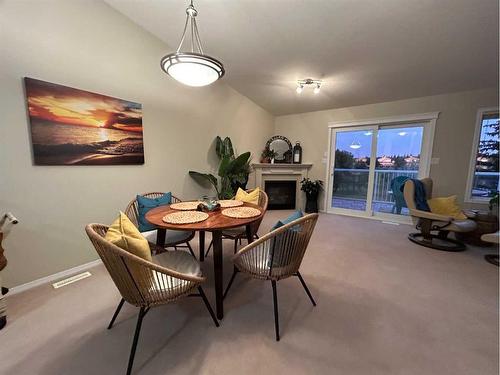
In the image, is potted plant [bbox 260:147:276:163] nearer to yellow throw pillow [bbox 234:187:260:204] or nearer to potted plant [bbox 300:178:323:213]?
potted plant [bbox 300:178:323:213]

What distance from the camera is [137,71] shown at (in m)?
2.59

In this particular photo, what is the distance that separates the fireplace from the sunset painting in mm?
3112

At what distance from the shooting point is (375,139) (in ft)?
13.6

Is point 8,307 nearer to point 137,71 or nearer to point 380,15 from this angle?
point 137,71

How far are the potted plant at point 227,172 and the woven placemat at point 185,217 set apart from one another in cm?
171

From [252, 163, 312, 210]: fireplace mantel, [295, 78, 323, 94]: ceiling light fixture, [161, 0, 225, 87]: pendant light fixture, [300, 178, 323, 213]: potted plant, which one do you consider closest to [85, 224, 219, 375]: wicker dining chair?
[161, 0, 225, 87]: pendant light fixture

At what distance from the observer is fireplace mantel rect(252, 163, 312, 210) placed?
4855 millimetres

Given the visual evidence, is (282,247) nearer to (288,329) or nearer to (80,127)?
(288,329)

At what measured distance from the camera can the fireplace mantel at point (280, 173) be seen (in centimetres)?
486

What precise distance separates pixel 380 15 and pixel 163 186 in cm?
317

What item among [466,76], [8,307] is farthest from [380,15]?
[8,307]

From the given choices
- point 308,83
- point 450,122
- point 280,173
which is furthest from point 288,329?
point 450,122

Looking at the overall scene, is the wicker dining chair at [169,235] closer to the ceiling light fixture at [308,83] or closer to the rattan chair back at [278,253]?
the rattan chair back at [278,253]

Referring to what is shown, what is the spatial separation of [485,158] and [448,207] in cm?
108
